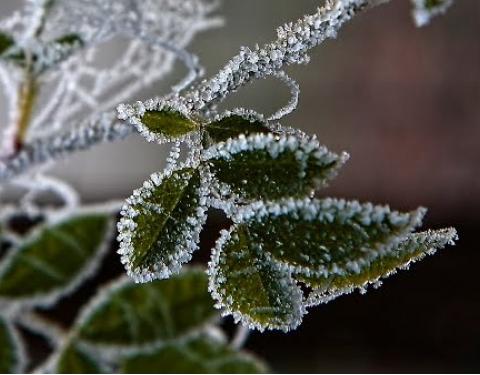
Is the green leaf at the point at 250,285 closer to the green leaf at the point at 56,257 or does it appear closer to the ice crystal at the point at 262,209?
the ice crystal at the point at 262,209

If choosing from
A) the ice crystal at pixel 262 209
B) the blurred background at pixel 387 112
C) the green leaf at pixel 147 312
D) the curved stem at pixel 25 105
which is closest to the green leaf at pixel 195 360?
the green leaf at pixel 147 312

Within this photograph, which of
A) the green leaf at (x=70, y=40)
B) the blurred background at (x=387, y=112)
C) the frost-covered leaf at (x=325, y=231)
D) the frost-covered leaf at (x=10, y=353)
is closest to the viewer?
the frost-covered leaf at (x=325, y=231)

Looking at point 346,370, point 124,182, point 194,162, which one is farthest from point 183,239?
point 124,182

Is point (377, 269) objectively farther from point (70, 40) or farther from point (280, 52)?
point (70, 40)

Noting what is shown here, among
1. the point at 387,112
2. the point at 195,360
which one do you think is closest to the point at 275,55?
the point at 195,360

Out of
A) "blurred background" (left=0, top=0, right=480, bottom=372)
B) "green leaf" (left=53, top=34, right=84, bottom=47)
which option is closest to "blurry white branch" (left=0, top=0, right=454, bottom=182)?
"green leaf" (left=53, top=34, right=84, bottom=47)

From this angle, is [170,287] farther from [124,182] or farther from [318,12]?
[124,182]
